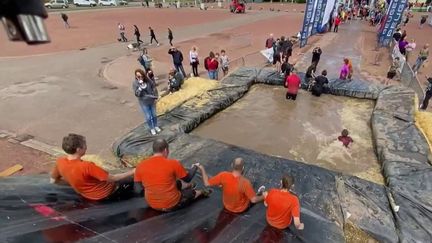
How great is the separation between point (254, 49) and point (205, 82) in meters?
9.62

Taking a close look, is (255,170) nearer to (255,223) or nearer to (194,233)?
(255,223)

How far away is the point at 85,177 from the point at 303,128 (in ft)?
19.2

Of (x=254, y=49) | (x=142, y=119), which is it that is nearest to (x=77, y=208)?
(x=142, y=119)

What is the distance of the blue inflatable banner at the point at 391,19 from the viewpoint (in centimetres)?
1728

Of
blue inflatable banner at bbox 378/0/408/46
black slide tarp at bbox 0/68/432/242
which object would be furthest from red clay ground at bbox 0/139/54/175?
blue inflatable banner at bbox 378/0/408/46

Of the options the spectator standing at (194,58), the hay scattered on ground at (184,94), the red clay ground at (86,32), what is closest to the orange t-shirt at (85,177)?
the hay scattered on ground at (184,94)

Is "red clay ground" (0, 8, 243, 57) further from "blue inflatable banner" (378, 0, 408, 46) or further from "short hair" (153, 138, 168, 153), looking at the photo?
"short hair" (153, 138, 168, 153)

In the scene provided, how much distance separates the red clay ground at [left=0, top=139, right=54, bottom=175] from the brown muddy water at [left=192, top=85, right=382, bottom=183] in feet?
12.3

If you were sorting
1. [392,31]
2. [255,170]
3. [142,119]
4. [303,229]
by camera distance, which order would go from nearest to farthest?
1. [303,229]
2. [255,170]
3. [142,119]
4. [392,31]

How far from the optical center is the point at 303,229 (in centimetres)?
386

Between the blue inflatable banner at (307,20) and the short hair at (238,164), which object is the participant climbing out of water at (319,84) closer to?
the short hair at (238,164)

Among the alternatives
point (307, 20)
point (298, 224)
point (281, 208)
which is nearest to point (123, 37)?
point (307, 20)

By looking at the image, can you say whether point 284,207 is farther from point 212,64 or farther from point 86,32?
point 86,32

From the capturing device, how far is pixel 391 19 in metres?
17.7
